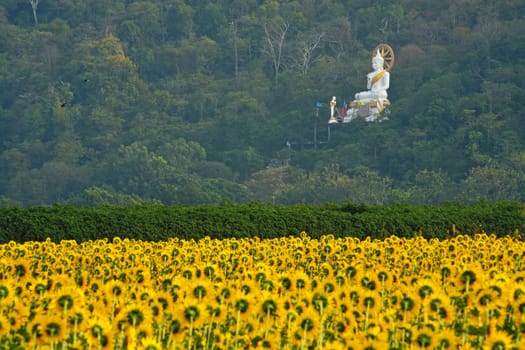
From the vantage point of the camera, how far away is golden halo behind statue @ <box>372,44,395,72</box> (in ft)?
247

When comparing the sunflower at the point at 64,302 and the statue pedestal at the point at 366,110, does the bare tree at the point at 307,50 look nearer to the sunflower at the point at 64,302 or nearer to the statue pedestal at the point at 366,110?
the statue pedestal at the point at 366,110

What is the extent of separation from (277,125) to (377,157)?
10.3 metres

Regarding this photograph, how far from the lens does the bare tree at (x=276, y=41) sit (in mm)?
88438

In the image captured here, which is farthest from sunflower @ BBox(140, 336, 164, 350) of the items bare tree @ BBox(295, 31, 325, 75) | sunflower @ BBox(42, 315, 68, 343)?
bare tree @ BBox(295, 31, 325, 75)

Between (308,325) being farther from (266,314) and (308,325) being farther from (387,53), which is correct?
(387,53)

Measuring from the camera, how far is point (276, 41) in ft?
295

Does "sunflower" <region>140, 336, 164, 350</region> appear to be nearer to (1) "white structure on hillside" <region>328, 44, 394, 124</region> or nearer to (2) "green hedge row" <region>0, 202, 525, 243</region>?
(2) "green hedge row" <region>0, 202, 525, 243</region>

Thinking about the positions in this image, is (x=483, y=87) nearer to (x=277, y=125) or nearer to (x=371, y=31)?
(x=277, y=125)

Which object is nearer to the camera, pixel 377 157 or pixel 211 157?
pixel 377 157

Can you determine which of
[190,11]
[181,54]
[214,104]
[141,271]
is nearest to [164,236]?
[141,271]

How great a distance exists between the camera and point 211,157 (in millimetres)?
77125

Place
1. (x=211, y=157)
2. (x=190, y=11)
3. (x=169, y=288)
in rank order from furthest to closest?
(x=190, y=11) → (x=211, y=157) → (x=169, y=288)

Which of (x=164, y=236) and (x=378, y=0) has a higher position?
(x=378, y=0)

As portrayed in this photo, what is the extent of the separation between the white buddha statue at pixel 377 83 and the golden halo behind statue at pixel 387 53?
0.57 metres
